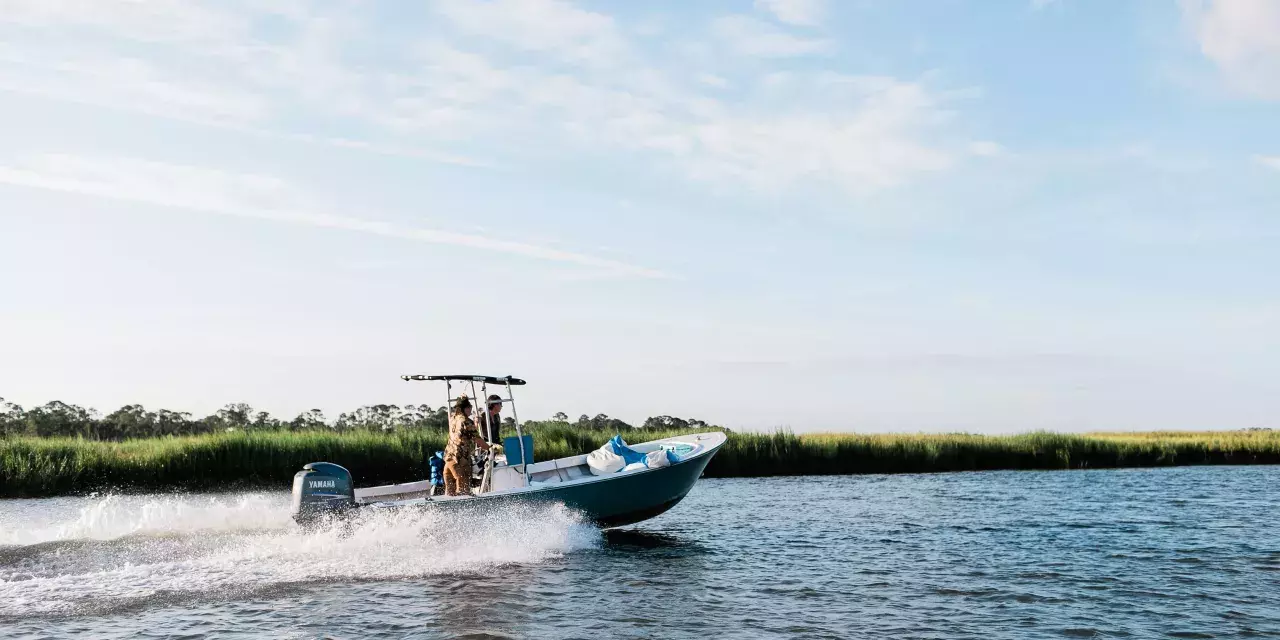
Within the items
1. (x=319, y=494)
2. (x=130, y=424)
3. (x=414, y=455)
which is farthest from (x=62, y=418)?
(x=319, y=494)

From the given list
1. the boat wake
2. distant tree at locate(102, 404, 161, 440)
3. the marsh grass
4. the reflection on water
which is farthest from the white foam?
distant tree at locate(102, 404, 161, 440)

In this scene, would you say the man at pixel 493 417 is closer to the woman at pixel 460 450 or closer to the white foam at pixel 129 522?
the woman at pixel 460 450

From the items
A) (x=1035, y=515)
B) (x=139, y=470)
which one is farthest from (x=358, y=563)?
(x=139, y=470)

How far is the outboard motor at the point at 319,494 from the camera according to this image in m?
14.9

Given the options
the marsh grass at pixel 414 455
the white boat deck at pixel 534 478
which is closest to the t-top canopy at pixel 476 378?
the white boat deck at pixel 534 478

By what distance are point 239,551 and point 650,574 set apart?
21.0ft

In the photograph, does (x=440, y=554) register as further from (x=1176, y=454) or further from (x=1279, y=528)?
(x=1176, y=454)

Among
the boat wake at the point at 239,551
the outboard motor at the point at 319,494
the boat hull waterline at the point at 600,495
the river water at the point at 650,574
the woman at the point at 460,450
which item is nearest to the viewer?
the river water at the point at 650,574

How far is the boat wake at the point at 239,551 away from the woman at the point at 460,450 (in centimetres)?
79

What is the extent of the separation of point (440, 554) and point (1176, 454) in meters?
38.3

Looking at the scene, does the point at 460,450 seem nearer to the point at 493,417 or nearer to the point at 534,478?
the point at 493,417

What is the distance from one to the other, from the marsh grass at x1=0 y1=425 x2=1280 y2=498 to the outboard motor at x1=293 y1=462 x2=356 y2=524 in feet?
46.8

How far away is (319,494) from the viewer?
49.0ft

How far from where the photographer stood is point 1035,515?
21.7 meters
